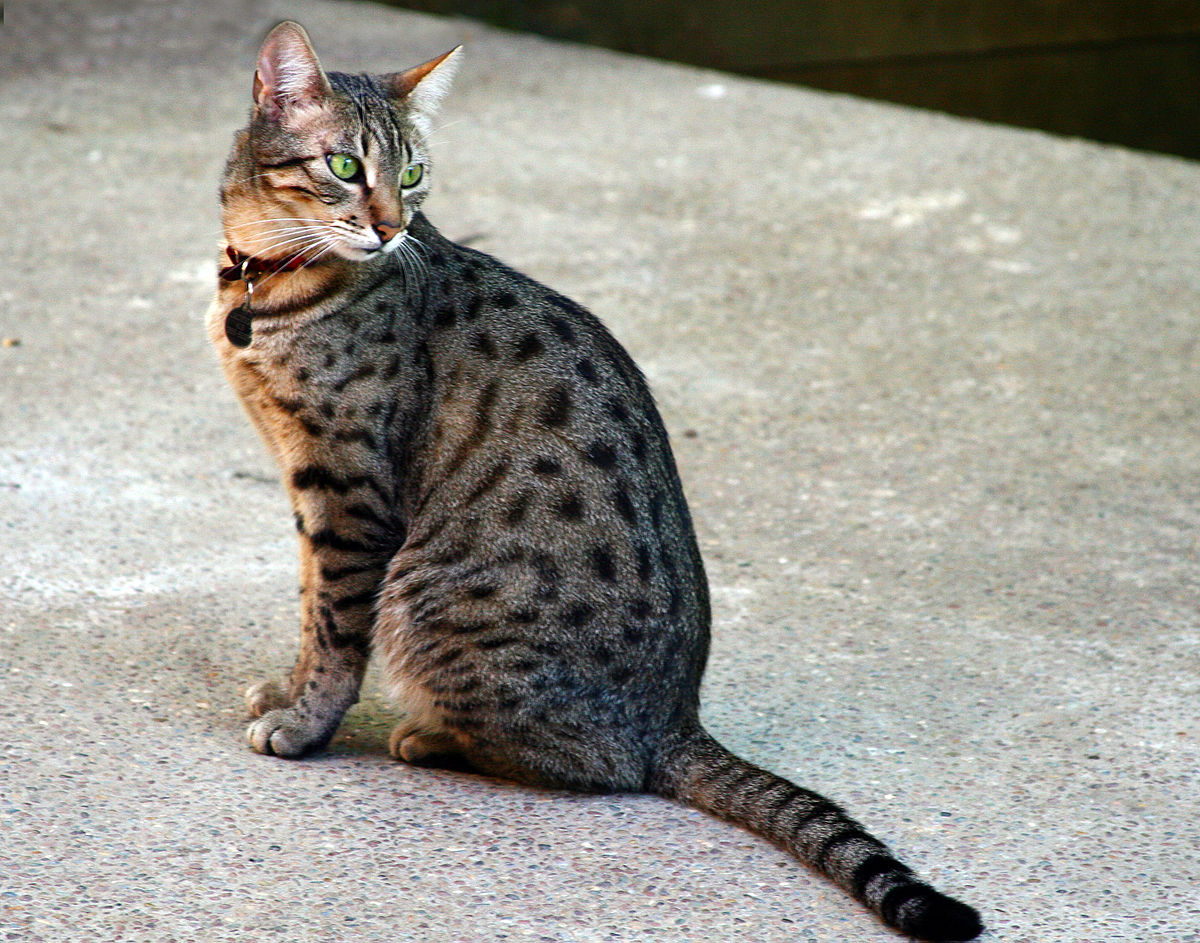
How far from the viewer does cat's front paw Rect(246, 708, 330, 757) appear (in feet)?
10.0

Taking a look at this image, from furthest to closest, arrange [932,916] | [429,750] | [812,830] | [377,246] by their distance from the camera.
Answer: [429,750] → [377,246] → [812,830] → [932,916]

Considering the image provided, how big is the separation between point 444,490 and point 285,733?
0.59m

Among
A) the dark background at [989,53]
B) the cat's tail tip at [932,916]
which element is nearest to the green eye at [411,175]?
the cat's tail tip at [932,916]

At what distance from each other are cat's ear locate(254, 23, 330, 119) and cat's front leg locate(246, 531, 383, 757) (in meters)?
0.88

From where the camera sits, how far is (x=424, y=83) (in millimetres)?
3191

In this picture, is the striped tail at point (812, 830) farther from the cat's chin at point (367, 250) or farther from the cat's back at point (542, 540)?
the cat's chin at point (367, 250)

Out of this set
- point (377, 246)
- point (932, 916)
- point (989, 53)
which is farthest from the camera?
point (989, 53)

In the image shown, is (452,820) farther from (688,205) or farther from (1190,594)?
(688,205)

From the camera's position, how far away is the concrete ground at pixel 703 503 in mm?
2691

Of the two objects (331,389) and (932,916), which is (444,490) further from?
(932,916)

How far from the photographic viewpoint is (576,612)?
9.74 ft

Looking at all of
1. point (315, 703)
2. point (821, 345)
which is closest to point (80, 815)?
point (315, 703)

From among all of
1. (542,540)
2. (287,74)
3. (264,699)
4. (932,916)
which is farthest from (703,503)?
(932,916)

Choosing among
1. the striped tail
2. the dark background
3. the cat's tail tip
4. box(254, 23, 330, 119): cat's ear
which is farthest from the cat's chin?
the dark background
